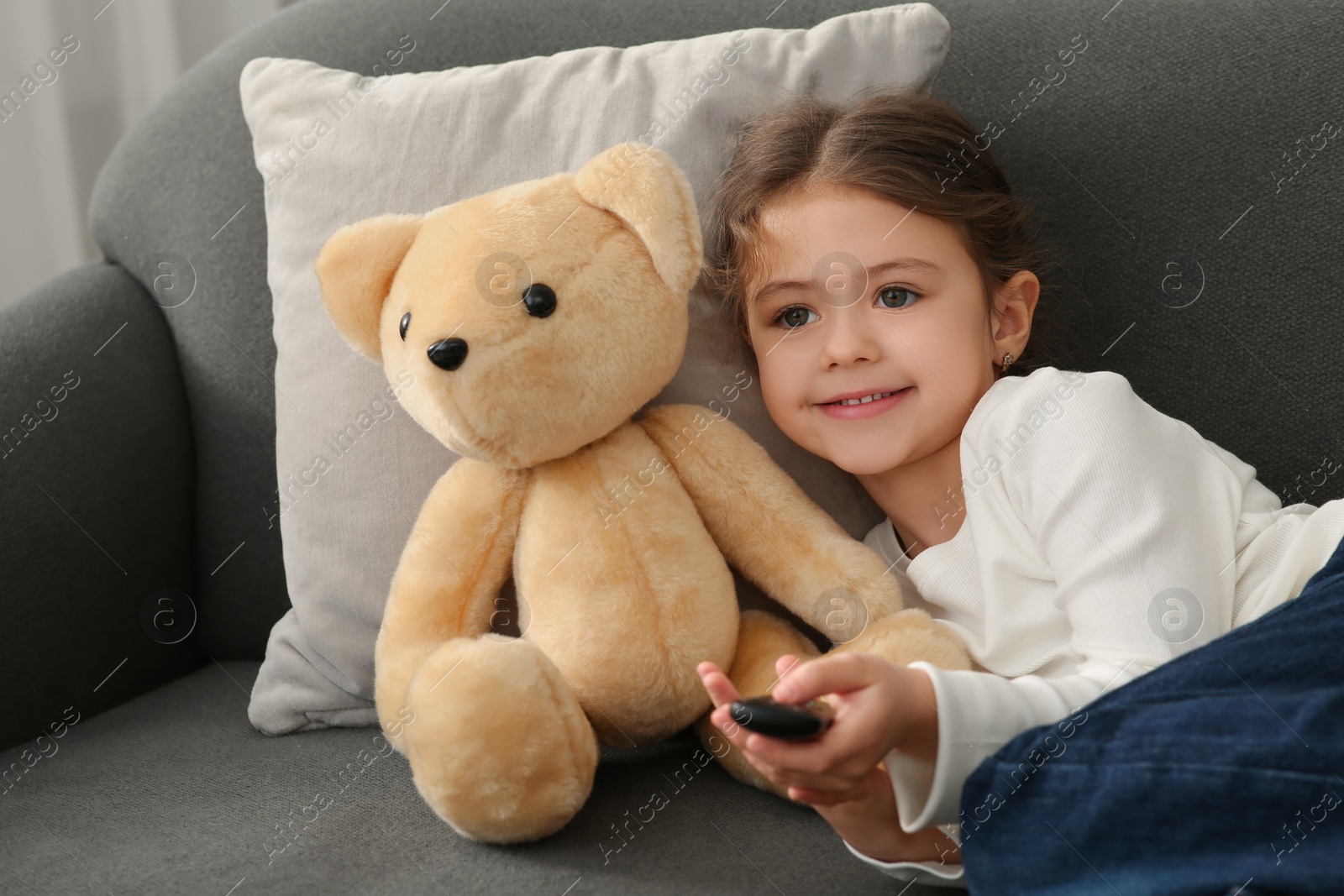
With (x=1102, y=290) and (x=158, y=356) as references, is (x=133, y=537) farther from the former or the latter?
(x=1102, y=290)

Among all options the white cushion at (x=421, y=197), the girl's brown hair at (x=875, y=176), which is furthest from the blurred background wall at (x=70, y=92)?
the girl's brown hair at (x=875, y=176)

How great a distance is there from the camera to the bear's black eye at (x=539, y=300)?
0.77m

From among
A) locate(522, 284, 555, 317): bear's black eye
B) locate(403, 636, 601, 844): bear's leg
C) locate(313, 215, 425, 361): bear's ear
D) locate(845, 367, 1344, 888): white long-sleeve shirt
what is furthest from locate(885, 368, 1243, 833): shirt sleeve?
locate(313, 215, 425, 361): bear's ear

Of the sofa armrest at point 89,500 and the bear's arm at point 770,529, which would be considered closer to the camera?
the bear's arm at point 770,529

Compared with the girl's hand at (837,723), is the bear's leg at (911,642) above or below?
below

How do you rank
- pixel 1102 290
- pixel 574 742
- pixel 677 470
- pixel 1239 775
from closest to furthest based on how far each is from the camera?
pixel 1239 775 < pixel 574 742 < pixel 677 470 < pixel 1102 290

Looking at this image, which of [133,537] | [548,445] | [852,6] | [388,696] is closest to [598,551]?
[548,445]

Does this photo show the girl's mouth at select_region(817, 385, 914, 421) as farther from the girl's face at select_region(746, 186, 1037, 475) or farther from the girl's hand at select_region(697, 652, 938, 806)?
the girl's hand at select_region(697, 652, 938, 806)

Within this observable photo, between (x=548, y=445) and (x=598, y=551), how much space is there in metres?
0.09

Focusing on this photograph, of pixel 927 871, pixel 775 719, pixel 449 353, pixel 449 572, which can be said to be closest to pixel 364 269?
pixel 449 353

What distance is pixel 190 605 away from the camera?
45.5 inches

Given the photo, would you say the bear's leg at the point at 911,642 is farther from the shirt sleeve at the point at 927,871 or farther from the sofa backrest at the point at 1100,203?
the sofa backrest at the point at 1100,203

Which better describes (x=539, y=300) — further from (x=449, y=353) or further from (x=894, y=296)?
(x=894, y=296)

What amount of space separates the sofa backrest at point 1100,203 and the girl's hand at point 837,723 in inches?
21.1
